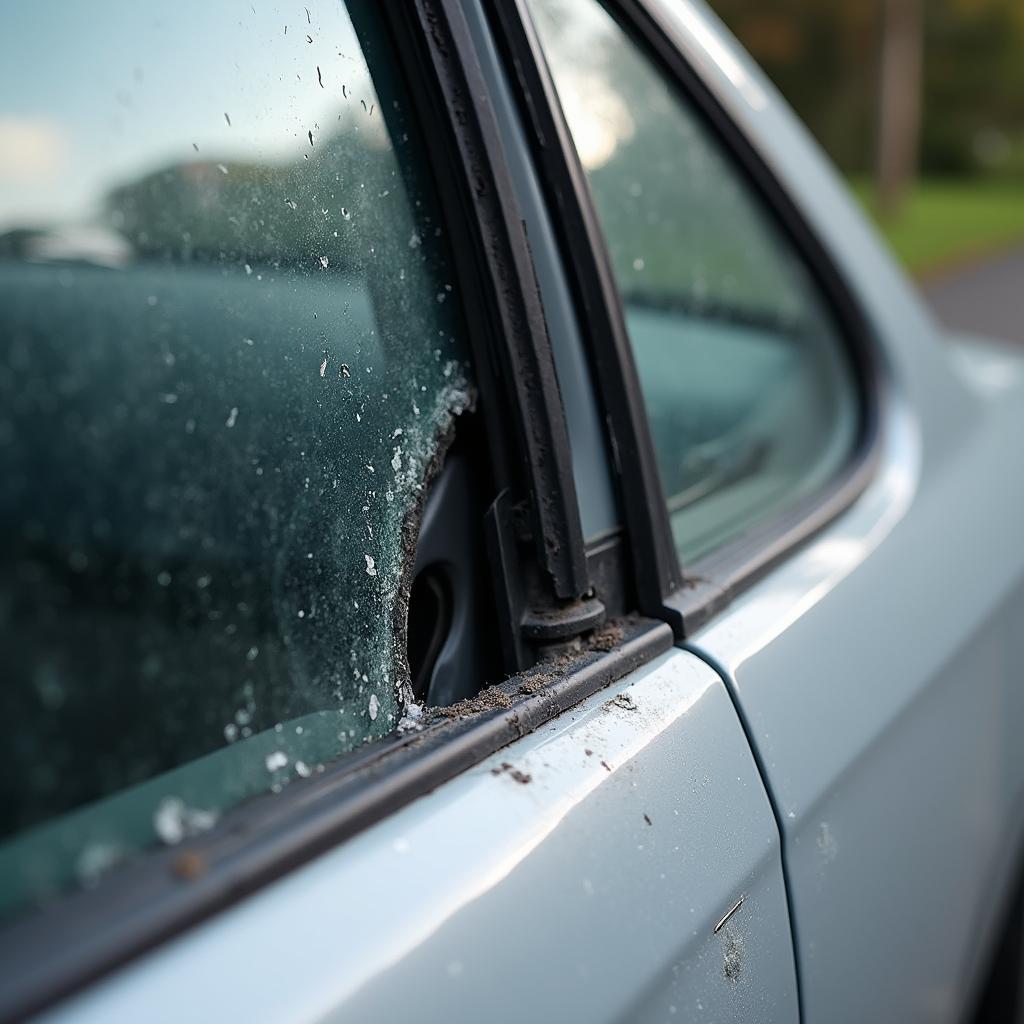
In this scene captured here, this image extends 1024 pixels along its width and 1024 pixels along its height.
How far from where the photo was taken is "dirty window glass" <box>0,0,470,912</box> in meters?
0.81

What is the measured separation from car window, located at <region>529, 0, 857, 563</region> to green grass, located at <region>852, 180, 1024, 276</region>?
1192 cm

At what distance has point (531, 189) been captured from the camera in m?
1.28

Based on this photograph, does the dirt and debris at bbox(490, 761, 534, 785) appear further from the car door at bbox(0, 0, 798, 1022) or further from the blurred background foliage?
the blurred background foliage

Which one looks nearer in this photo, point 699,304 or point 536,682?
point 536,682

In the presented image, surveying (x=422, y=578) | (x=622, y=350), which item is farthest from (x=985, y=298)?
(x=422, y=578)

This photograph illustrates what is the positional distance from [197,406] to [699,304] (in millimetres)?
1103

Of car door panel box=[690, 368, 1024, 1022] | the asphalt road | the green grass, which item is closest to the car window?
car door panel box=[690, 368, 1024, 1022]

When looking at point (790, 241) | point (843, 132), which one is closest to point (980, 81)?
point (843, 132)

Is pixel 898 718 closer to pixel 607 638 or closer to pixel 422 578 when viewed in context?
pixel 607 638

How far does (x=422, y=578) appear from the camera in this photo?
1210 mm

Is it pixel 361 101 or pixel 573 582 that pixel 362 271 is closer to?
pixel 361 101

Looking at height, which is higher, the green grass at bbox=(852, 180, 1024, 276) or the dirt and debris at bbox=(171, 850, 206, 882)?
the dirt and debris at bbox=(171, 850, 206, 882)

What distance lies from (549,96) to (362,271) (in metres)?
0.32

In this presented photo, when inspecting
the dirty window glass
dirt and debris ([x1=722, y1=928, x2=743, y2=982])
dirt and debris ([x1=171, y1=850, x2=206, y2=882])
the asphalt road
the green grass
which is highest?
the dirty window glass
